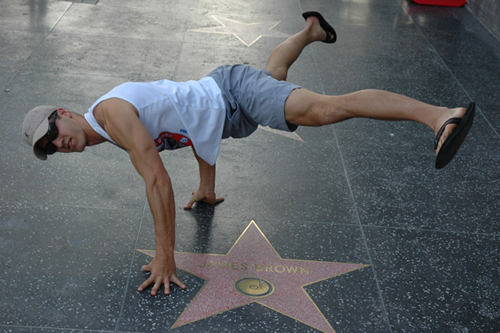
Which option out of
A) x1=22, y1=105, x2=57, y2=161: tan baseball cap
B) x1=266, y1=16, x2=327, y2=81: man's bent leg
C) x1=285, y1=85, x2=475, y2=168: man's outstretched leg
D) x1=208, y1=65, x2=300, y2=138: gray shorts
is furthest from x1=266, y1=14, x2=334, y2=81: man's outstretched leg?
x1=22, y1=105, x2=57, y2=161: tan baseball cap

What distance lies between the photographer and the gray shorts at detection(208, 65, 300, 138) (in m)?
3.15

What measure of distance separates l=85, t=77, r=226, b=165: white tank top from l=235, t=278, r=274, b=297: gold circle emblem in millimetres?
685

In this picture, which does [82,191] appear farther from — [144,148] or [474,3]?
[474,3]

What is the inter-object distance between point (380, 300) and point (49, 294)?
64.8 inches

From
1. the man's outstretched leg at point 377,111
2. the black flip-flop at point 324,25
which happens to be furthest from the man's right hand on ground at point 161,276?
the black flip-flop at point 324,25

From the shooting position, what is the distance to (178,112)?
305cm

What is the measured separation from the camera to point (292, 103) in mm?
3125

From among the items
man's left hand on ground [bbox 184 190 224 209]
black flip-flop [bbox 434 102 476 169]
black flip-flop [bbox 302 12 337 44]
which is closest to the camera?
black flip-flop [bbox 434 102 476 169]

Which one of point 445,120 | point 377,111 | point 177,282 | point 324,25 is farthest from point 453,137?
point 324,25

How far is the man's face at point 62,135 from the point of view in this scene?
2.92 m

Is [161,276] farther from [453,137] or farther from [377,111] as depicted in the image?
[453,137]

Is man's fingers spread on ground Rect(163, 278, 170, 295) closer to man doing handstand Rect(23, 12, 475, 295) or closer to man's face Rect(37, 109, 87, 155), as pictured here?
man doing handstand Rect(23, 12, 475, 295)

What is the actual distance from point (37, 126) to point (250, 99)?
3.73ft

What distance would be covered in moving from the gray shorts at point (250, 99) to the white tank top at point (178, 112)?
101mm
